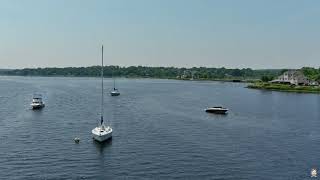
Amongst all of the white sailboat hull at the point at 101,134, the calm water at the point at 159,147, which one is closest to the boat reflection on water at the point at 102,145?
the calm water at the point at 159,147

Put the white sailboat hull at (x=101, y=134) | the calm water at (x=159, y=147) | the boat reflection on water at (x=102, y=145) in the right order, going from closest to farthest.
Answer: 1. the calm water at (x=159, y=147)
2. the boat reflection on water at (x=102, y=145)
3. the white sailboat hull at (x=101, y=134)

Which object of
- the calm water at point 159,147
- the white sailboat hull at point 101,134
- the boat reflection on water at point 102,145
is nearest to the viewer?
the calm water at point 159,147

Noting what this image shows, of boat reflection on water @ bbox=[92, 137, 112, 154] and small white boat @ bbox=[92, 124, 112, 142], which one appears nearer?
boat reflection on water @ bbox=[92, 137, 112, 154]

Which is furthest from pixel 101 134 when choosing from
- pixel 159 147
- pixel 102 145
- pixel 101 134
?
pixel 159 147

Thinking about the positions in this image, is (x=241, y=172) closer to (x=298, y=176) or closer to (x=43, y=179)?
(x=298, y=176)

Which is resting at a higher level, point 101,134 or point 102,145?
point 101,134

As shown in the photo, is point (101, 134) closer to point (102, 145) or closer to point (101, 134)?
point (101, 134)

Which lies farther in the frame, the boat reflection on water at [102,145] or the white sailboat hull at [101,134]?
the white sailboat hull at [101,134]

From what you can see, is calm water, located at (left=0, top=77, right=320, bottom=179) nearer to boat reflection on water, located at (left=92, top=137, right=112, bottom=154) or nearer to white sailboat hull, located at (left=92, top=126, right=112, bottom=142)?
boat reflection on water, located at (left=92, top=137, right=112, bottom=154)

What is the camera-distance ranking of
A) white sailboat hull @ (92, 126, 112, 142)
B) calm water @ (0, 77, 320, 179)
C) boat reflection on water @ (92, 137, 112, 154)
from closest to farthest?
calm water @ (0, 77, 320, 179)
boat reflection on water @ (92, 137, 112, 154)
white sailboat hull @ (92, 126, 112, 142)

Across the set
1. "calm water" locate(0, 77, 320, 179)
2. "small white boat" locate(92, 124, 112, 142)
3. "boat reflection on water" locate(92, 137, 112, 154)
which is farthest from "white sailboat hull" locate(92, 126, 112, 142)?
"calm water" locate(0, 77, 320, 179)

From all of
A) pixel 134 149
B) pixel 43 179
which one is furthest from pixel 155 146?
pixel 43 179

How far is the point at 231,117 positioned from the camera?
359 feet

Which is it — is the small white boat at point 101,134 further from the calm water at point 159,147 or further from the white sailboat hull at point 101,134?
the calm water at point 159,147
